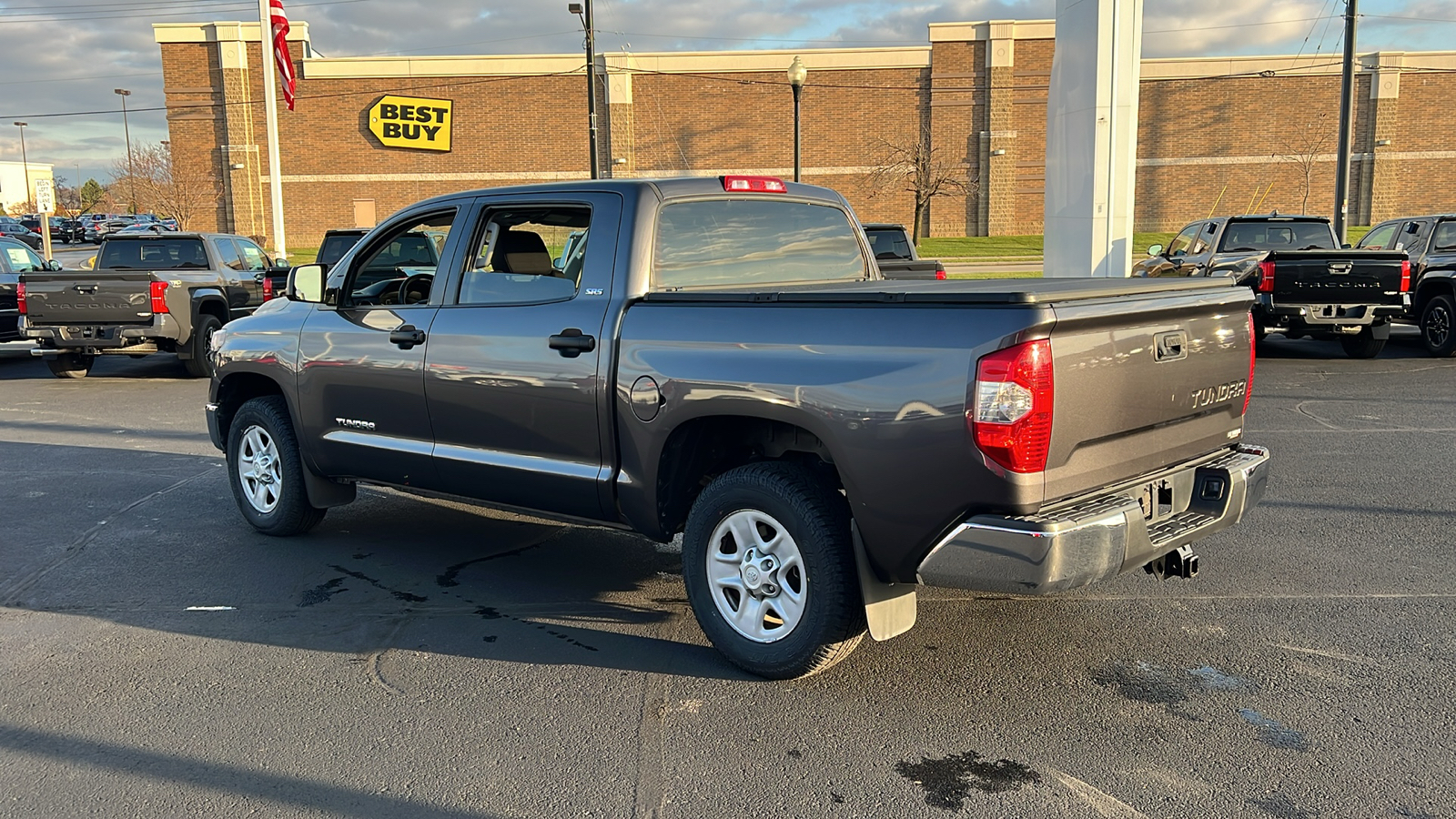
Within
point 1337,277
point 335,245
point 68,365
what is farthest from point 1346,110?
point 68,365

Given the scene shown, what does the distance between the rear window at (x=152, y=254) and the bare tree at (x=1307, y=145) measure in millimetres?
42417

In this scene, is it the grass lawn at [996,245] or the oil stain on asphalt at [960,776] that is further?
the grass lawn at [996,245]

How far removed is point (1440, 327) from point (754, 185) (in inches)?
474

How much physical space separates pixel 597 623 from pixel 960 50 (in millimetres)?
42647

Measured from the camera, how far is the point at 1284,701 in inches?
158

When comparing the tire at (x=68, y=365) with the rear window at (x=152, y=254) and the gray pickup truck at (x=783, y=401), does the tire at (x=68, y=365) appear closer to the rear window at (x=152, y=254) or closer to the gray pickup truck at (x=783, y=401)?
the rear window at (x=152, y=254)

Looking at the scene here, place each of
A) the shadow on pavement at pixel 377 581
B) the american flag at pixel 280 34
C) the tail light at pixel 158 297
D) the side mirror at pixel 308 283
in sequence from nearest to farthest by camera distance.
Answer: the shadow on pavement at pixel 377 581 < the side mirror at pixel 308 283 < the tail light at pixel 158 297 < the american flag at pixel 280 34

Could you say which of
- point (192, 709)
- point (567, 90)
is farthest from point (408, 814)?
point (567, 90)

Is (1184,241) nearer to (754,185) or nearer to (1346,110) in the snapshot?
(1346,110)

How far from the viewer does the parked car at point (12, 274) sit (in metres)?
14.6

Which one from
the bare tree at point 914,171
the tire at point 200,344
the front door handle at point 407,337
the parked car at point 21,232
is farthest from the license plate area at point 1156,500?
the parked car at point 21,232

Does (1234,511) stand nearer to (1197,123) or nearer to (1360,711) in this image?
(1360,711)

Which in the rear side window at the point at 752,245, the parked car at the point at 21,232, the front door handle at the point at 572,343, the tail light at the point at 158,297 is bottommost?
the tail light at the point at 158,297

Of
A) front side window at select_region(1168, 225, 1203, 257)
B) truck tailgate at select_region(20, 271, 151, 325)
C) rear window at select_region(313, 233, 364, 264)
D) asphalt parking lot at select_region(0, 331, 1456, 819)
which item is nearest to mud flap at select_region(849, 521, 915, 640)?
asphalt parking lot at select_region(0, 331, 1456, 819)
